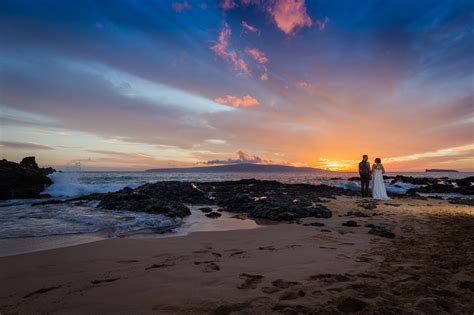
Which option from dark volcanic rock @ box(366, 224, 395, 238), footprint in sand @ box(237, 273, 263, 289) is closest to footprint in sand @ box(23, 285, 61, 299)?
footprint in sand @ box(237, 273, 263, 289)

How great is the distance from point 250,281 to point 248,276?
0.64 ft

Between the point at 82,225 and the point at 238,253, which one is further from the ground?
the point at 238,253

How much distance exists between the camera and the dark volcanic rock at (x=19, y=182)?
18308mm

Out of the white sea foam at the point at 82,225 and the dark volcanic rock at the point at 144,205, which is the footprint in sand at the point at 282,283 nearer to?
the white sea foam at the point at 82,225

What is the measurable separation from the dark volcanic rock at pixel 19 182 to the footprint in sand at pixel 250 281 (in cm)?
2123

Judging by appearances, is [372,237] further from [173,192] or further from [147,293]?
[173,192]

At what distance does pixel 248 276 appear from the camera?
3.79 meters

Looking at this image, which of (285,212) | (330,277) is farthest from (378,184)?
(330,277)

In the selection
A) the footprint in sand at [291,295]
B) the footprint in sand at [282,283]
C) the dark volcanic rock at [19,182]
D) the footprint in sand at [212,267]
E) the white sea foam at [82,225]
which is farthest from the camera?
the dark volcanic rock at [19,182]

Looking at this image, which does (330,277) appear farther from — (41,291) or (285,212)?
(285,212)

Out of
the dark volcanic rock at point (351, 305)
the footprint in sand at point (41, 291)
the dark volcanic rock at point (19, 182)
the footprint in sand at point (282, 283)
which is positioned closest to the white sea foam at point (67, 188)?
the dark volcanic rock at point (19, 182)

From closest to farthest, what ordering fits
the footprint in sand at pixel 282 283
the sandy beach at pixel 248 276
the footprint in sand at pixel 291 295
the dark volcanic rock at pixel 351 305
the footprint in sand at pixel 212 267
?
the dark volcanic rock at pixel 351 305
the sandy beach at pixel 248 276
the footprint in sand at pixel 291 295
the footprint in sand at pixel 282 283
the footprint in sand at pixel 212 267

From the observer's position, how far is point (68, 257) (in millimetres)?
4922

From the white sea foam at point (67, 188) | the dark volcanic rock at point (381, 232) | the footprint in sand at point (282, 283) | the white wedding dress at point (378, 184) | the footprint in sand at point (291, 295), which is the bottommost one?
the white sea foam at point (67, 188)
